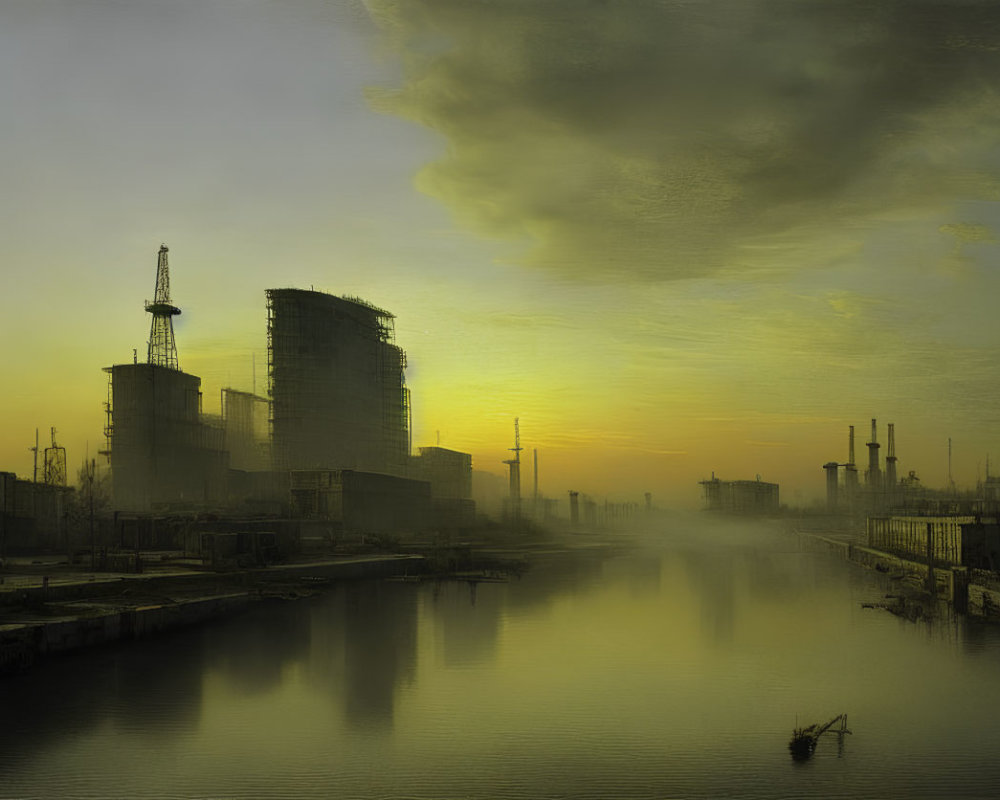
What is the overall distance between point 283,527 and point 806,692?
159 feet

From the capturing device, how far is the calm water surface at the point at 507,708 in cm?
2356

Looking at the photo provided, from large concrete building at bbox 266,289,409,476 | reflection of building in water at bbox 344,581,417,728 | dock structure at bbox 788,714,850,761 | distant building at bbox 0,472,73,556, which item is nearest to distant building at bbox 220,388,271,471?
large concrete building at bbox 266,289,409,476

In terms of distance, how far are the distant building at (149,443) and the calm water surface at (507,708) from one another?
60.0m

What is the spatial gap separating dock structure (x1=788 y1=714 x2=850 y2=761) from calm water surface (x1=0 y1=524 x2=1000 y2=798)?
1.28 ft

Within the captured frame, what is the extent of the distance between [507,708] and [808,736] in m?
10.00

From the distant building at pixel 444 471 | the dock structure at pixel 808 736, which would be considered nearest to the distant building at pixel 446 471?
the distant building at pixel 444 471

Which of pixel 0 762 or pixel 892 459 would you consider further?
pixel 892 459

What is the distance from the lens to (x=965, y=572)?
174 feet

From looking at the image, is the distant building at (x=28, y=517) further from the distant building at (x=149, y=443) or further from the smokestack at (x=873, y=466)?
the smokestack at (x=873, y=466)

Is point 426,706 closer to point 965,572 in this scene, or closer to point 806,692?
point 806,692

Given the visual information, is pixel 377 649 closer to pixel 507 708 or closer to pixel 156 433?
pixel 507 708

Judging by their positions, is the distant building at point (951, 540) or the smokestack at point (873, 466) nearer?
the distant building at point (951, 540)

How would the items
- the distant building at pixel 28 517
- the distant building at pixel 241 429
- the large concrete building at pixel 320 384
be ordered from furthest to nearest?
the distant building at pixel 241 429 → the large concrete building at pixel 320 384 → the distant building at pixel 28 517

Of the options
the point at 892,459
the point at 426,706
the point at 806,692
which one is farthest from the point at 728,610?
the point at 892,459
